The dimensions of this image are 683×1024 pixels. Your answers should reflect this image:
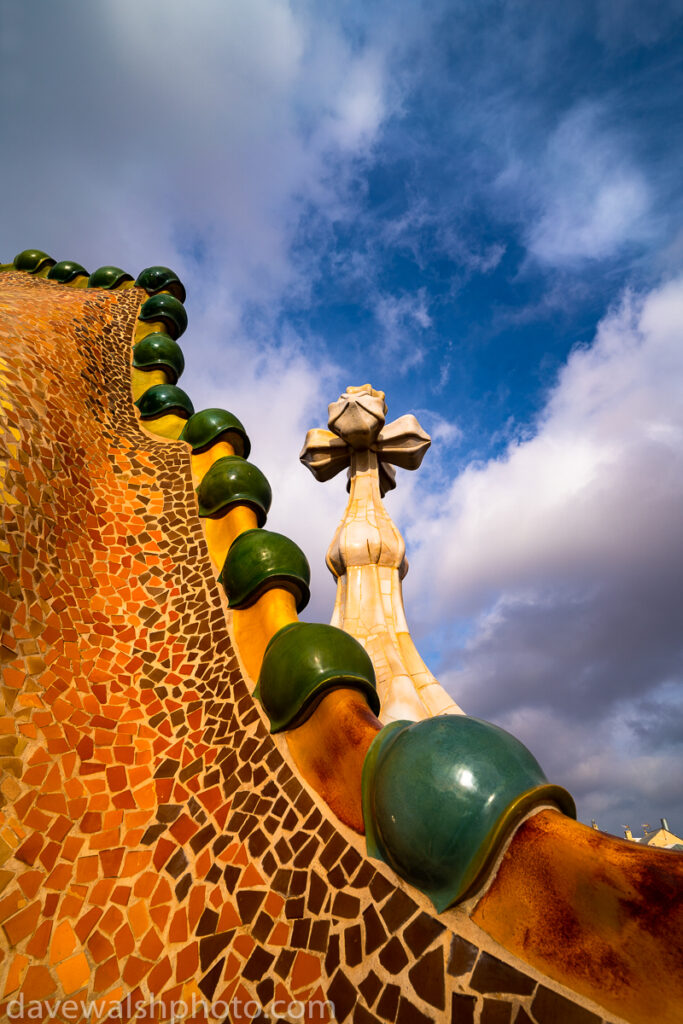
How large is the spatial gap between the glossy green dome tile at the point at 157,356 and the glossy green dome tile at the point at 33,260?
13.1 ft

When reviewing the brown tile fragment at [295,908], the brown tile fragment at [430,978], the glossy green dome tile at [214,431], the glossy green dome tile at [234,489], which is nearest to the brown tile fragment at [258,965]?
the brown tile fragment at [295,908]

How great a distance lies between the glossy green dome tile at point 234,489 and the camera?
11.0ft

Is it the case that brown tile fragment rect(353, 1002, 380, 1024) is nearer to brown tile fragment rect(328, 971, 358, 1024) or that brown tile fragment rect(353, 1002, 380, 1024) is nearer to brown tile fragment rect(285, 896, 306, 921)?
brown tile fragment rect(328, 971, 358, 1024)

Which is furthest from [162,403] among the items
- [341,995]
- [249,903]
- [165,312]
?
[341,995]

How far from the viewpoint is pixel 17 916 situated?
1.76 meters

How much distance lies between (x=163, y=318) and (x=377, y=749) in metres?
5.60

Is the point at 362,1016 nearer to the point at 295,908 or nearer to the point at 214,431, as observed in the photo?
the point at 295,908

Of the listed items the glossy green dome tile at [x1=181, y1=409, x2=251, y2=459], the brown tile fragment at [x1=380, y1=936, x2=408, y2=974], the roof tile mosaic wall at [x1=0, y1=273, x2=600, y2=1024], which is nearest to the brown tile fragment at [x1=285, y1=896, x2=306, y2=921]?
the roof tile mosaic wall at [x1=0, y1=273, x2=600, y2=1024]

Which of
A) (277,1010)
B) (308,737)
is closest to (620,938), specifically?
(277,1010)

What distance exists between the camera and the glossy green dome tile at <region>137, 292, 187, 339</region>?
6.02 m

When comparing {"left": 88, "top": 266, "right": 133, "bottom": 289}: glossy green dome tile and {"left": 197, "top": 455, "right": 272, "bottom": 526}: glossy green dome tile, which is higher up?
{"left": 88, "top": 266, "right": 133, "bottom": 289}: glossy green dome tile

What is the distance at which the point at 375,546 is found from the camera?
5.09 m

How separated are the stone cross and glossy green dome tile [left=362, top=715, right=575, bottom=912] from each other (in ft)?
8.47

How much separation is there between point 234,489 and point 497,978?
2642 mm
